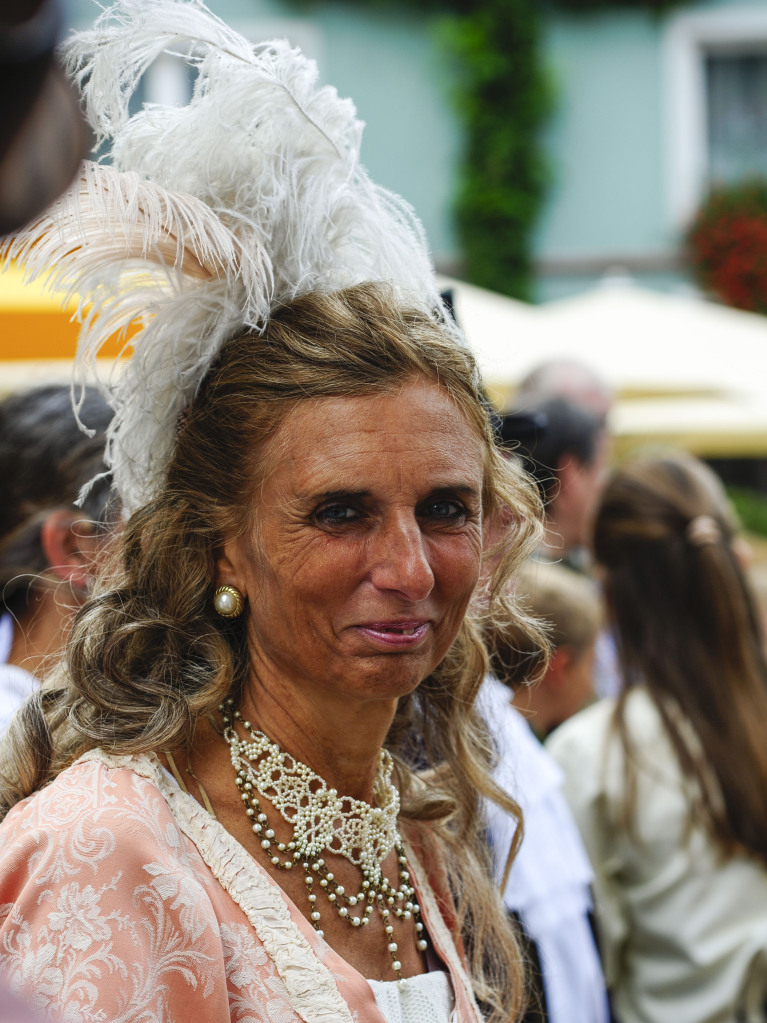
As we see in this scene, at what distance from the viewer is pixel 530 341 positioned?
686cm

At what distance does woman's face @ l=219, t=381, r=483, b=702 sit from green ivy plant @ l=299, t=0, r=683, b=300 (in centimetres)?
1028

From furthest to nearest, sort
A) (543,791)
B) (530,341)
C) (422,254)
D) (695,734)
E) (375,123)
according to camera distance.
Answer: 1. (375,123)
2. (530,341)
3. (695,734)
4. (543,791)
5. (422,254)

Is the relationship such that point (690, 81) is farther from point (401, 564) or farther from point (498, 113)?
point (401, 564)

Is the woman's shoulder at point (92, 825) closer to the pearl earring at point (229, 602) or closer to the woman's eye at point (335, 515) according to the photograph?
the pearl earring at point (229, 602)

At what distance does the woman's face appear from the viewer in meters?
1.61

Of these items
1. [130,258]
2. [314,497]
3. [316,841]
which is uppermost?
[130,258]

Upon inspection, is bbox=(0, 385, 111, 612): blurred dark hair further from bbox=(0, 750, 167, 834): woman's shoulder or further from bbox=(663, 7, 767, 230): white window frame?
bbox=(663, 7, 767, 230): white window frame

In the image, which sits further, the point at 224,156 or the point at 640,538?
the point at 640,538

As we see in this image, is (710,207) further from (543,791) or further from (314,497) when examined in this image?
(314,497)

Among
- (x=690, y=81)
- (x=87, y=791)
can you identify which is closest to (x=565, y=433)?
(x=87, y=791)

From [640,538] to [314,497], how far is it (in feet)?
6.23

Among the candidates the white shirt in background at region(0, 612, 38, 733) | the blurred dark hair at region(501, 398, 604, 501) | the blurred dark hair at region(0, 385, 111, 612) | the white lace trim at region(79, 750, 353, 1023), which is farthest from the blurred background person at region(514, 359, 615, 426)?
the white lace trim at region(79, 750, 353, 1023)

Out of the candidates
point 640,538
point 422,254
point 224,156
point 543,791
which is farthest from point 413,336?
point 640,538

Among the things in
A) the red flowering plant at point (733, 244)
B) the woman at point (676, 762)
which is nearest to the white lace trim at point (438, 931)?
the woman at point (676, 762)
